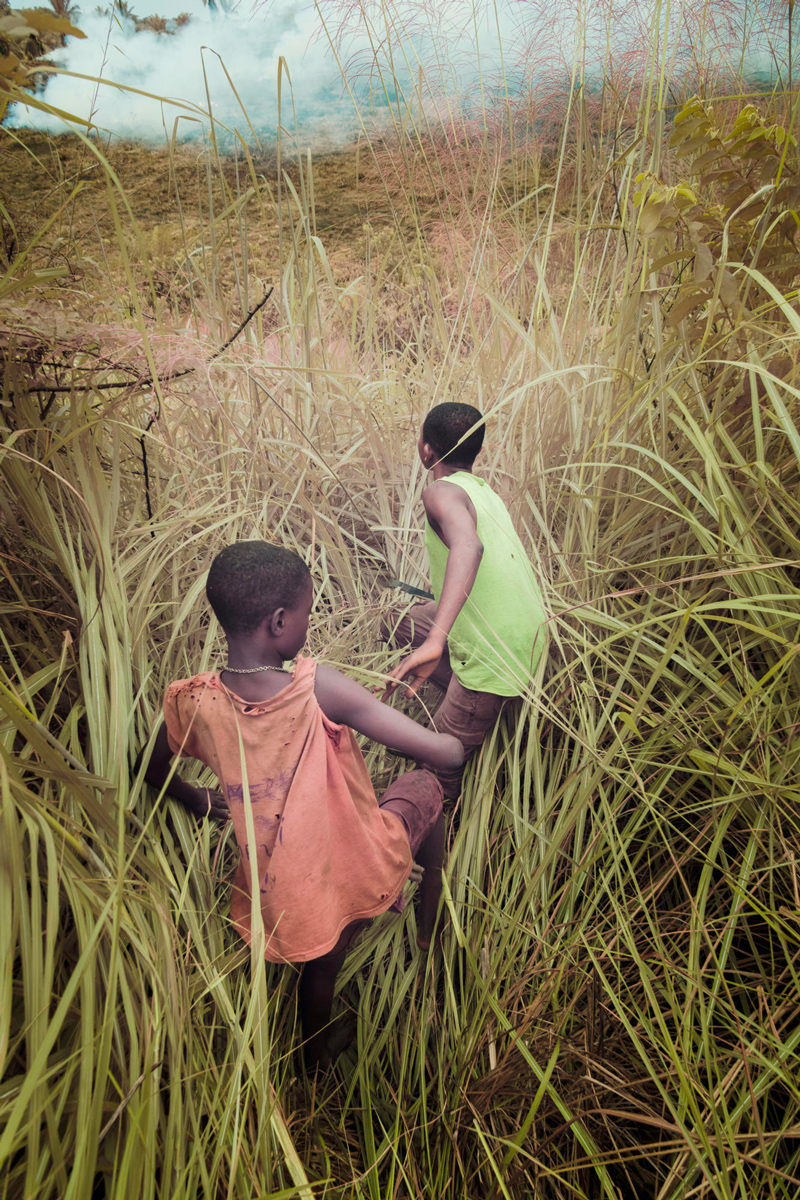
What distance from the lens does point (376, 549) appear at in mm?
1433

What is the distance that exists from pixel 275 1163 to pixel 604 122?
5.96ft

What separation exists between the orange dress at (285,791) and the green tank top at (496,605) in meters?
0.37

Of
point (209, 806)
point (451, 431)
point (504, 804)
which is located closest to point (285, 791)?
point (209, 806)

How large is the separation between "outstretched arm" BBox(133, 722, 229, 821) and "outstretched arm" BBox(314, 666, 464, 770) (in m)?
0.22

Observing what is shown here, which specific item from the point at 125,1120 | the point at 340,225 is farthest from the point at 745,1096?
the point at 340,225

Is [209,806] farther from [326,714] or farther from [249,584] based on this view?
[249,584]

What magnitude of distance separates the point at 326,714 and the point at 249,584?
187mm

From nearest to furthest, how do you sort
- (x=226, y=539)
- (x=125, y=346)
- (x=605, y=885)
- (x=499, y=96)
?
1. (x=605, y=885)
2. (x=125, y=346)
3. (x=226, y=539)
4. (x=499, y=96)

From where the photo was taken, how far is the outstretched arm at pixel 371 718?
74cm

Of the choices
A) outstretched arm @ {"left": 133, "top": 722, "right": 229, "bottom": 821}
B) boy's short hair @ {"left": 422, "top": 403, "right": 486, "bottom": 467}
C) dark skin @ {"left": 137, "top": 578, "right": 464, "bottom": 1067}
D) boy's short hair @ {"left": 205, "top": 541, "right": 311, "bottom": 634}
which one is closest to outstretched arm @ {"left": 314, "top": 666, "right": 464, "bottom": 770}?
dark skin @ {"left": 137, "top": 578, "right": 464, "bottom": 1067}

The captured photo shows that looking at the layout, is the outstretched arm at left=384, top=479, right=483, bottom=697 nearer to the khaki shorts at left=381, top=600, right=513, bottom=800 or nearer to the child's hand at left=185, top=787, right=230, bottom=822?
the khaki shorts at left=381, top=600, right=513, bottom=800

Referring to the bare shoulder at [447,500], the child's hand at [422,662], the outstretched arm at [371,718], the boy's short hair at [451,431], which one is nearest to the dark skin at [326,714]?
the outstretched arm at [371,718]

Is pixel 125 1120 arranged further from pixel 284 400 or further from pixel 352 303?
pixel 352 303

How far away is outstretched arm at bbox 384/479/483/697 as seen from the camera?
965 mm
